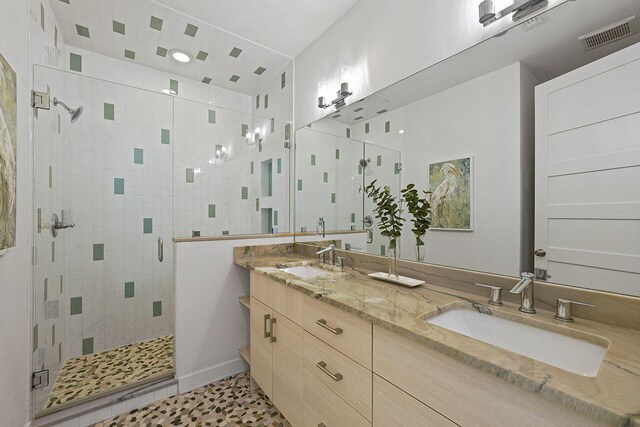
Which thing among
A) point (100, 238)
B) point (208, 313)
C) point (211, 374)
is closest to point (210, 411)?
point (211, 374)

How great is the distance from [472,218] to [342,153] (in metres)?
1.06

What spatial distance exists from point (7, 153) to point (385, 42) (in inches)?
78.0

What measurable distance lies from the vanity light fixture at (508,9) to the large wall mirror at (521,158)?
4 centimetres

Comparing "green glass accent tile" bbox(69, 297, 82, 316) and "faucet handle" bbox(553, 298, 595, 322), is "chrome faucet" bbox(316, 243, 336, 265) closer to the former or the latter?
"faucet handle" bbox(553, 298, 595, 322)

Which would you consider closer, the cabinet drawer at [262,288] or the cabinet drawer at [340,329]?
the cabinet drawer at [340,329]

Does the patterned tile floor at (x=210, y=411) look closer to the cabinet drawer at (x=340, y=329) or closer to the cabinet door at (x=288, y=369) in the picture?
the cabinet door at (x=288, y=369)

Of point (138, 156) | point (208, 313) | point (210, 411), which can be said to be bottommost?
point (210, 411)

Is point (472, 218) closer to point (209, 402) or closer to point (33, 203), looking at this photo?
point (209, 402)

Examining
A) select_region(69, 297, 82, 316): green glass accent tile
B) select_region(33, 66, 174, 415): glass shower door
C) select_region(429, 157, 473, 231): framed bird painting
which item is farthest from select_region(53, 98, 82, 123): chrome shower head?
select_region(429, 157, 473, 231): framed bird painting

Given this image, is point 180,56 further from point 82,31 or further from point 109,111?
point 109,111

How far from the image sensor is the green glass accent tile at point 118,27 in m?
2.02

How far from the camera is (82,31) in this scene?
202cm

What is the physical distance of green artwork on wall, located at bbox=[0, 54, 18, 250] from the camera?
1.08m

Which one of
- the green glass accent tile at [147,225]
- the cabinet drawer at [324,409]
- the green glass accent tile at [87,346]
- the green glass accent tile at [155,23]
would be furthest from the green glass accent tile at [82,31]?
the cabinet drawer at [324,409]
